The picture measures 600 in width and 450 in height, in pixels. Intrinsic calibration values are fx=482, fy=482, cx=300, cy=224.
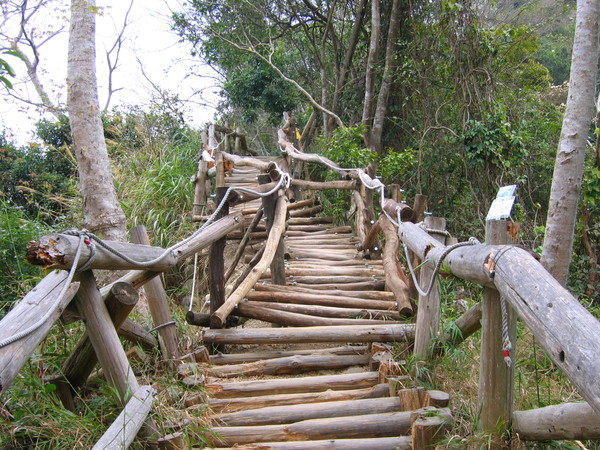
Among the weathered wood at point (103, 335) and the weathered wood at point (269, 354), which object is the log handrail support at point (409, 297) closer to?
the weathered wood at point (103, 335)

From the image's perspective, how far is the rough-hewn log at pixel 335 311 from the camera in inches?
164

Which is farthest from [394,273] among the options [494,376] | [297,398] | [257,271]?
[494,376]

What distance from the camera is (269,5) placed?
13.5m

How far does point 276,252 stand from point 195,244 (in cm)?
166

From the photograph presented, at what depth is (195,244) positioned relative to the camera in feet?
11.1

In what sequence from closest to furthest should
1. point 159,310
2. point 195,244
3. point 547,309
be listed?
point 547,309 → point 159,310 → point 195,244

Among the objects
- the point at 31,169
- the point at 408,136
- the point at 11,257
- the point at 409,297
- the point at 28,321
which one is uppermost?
the point at 408,136

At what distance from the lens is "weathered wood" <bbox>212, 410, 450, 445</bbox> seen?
2701 millimetres

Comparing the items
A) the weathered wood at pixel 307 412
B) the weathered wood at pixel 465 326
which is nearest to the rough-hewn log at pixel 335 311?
the weathered wood at pixel 465 326

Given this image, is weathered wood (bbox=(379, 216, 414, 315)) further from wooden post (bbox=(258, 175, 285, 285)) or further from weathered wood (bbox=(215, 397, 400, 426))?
weathered wood (bbox=(215, 397, 400, 426))

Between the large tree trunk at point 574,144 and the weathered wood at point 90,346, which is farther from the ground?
the large tree trunk at point 574,144

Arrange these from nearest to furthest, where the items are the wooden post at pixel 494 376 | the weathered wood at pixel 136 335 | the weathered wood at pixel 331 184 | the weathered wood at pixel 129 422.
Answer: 1. the weathered wood at pixel 129 422
2. the wooden post at pixel 494 376
3. the weathered wood at pixel 136 335
4. the weathered wood at pixel 331 184

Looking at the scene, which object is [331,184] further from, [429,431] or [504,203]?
[504,203]

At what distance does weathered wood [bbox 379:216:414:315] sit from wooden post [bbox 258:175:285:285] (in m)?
1.05
